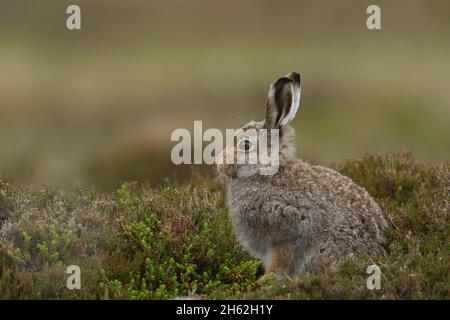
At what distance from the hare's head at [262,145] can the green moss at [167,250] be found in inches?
38.7

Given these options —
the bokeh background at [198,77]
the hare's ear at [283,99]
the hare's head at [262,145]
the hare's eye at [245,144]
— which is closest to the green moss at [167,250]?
the hare's head at [262,145]

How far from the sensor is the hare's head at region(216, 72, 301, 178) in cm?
988

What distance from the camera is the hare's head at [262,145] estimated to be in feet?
32.4

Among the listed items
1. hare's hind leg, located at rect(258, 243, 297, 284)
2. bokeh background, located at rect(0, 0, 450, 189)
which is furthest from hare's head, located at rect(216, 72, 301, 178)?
bokeh background, located at rect(0, 0, 450, 189)

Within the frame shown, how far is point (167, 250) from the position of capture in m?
9.98

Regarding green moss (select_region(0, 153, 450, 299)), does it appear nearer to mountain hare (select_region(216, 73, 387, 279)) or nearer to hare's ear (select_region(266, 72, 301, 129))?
mountain hare (select_region(216, 73, 387, 279))

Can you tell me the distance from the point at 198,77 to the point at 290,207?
61.8 feet

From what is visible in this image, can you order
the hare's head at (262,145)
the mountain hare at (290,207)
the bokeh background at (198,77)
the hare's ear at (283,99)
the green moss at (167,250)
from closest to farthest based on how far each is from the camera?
the green moss at (167,250) < the mountain hare at (290,207) < the hare's ear at (283,99) < the hare's head at (262,145) < the bokeh background at (198,77)

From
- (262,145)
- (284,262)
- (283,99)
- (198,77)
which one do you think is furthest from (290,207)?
(198,77)

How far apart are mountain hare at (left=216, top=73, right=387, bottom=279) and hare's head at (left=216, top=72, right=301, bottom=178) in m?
0.01

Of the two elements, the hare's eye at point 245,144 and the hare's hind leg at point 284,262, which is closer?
the hare's hind leg at point 284,262

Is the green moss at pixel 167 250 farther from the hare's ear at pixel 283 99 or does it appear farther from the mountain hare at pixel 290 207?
the hare's ear at pixel 283 99

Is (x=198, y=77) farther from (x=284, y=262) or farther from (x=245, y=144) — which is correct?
(x=284, y=262)
